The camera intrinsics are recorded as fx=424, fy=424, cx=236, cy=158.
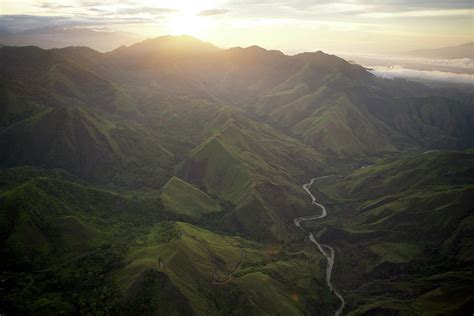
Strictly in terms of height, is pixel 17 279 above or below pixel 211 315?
above

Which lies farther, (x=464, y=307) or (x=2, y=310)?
(x=464, y=307)

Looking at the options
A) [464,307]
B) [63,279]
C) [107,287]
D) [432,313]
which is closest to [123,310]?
[107,287]

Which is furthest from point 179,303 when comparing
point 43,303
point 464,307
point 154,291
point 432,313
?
point 464,307

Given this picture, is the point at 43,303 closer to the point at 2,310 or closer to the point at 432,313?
the point at 2,310

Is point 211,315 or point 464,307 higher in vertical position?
Result: point 464,307

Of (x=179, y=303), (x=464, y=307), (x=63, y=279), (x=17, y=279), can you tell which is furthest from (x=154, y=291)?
(x=464, y=307)

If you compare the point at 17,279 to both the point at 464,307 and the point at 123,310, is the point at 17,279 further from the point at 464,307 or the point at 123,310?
the point at 464,307

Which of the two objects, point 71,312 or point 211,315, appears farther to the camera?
point 211,315

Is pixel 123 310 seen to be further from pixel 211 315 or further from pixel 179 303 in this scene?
pixel 211 315
